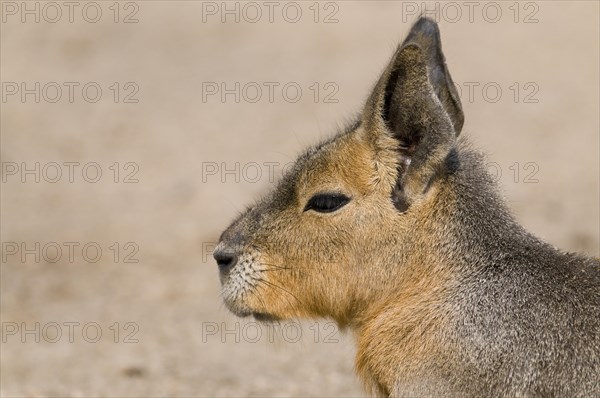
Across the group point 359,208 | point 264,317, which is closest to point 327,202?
point 359,208

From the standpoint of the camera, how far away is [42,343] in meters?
8.65

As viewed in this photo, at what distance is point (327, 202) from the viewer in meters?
5.25

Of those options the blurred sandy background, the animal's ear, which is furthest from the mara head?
the blurred sandy background

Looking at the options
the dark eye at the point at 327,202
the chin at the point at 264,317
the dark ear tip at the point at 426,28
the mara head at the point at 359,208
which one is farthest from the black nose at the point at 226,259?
the dark ear tip at the point at 426,28

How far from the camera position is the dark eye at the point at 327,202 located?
17.1 feet

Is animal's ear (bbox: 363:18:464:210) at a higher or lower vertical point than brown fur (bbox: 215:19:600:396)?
higher

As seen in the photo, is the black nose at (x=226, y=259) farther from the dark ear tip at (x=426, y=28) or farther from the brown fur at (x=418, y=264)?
the dark ear tip at (x=426, y=28)

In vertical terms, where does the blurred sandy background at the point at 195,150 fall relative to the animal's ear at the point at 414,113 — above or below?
below

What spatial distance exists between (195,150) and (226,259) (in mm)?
8406

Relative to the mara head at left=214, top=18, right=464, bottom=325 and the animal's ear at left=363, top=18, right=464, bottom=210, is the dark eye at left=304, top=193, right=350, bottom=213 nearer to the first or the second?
the mara head at left=214, top=18, right=464, bottom=325

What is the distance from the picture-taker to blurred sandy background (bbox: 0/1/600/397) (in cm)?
815

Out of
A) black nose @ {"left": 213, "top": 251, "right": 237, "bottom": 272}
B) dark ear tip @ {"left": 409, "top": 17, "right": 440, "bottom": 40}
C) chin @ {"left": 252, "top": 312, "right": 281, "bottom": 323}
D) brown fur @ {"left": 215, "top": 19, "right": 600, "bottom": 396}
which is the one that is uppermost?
dark ear tip @ {"left": 409, "top": 17, "right": 440, "bottom": 40}

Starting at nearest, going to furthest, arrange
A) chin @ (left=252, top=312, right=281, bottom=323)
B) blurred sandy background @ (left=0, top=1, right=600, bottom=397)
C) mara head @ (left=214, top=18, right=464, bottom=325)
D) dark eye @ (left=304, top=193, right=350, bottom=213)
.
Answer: mara head @ (left=214, top=18, right=464, bottom=325), dark eye @ (left=304, top=193, right=350, bottom=213), chin @ (left=252, top=312, right=281, bottom=323), blurred sandy background @ (left=0, top=1, right=600, bottom=397)

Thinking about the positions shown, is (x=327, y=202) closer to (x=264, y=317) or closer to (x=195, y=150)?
(x=264, y=317)
